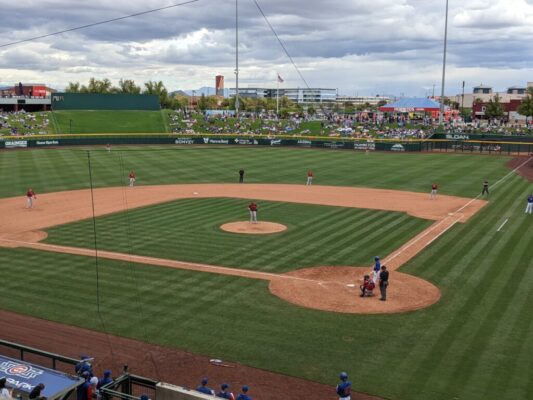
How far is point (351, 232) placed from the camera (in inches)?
1127

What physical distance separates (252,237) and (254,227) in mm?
2269

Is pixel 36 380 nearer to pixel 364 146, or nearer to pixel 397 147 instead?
pixel 397 147

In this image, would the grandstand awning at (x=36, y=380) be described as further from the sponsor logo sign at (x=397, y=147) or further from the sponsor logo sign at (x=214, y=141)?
the sponsor logo sign at (x=214, y=141)

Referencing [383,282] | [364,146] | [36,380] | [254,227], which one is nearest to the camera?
[36,380]

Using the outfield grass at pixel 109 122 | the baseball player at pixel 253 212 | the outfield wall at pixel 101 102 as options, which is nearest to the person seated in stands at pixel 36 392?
the baseball player at pixel 253 212

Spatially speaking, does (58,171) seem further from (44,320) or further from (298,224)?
(44,320)

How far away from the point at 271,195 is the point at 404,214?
11.2 metres

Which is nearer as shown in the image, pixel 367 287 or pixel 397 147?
pixel 367 287

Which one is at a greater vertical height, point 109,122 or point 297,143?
point 109,122

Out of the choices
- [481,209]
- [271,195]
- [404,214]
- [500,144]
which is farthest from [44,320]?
[500,144]

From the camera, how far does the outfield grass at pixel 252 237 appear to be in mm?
23797

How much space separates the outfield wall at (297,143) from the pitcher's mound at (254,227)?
1953 inches

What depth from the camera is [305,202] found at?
37938 millimetres

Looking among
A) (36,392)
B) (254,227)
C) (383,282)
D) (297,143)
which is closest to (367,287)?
(383,282)
